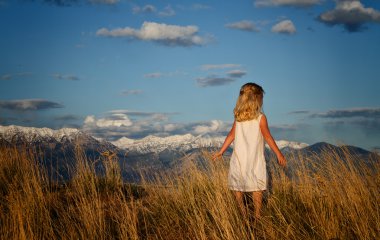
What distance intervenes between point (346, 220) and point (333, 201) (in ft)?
1.47

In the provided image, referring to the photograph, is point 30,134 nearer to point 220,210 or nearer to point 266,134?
point 266,134

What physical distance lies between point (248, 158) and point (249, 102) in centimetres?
74

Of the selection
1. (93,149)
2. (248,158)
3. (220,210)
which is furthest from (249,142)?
(93,149)

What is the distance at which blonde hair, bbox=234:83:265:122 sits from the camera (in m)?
5.38

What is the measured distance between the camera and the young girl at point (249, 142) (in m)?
5.32

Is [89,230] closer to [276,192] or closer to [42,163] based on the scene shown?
[276,192]

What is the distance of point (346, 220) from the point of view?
415 centimetres

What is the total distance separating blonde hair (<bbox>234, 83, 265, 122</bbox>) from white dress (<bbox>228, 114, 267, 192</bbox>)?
0.08 meters

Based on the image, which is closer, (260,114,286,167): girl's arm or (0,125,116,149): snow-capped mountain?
(260,114,286,167): girl's arm

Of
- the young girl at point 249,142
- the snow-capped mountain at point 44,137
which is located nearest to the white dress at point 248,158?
the young girl at point 249,142

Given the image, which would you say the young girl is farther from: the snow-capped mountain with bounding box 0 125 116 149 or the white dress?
the snow-capped mountain with bounding box 0 125 116 149

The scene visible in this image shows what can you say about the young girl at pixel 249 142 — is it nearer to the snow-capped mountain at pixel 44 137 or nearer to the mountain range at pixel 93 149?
the mountain range at pixel 93 149

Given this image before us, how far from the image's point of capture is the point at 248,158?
5375mm

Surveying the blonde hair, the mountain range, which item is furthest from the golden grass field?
the blonde hair
